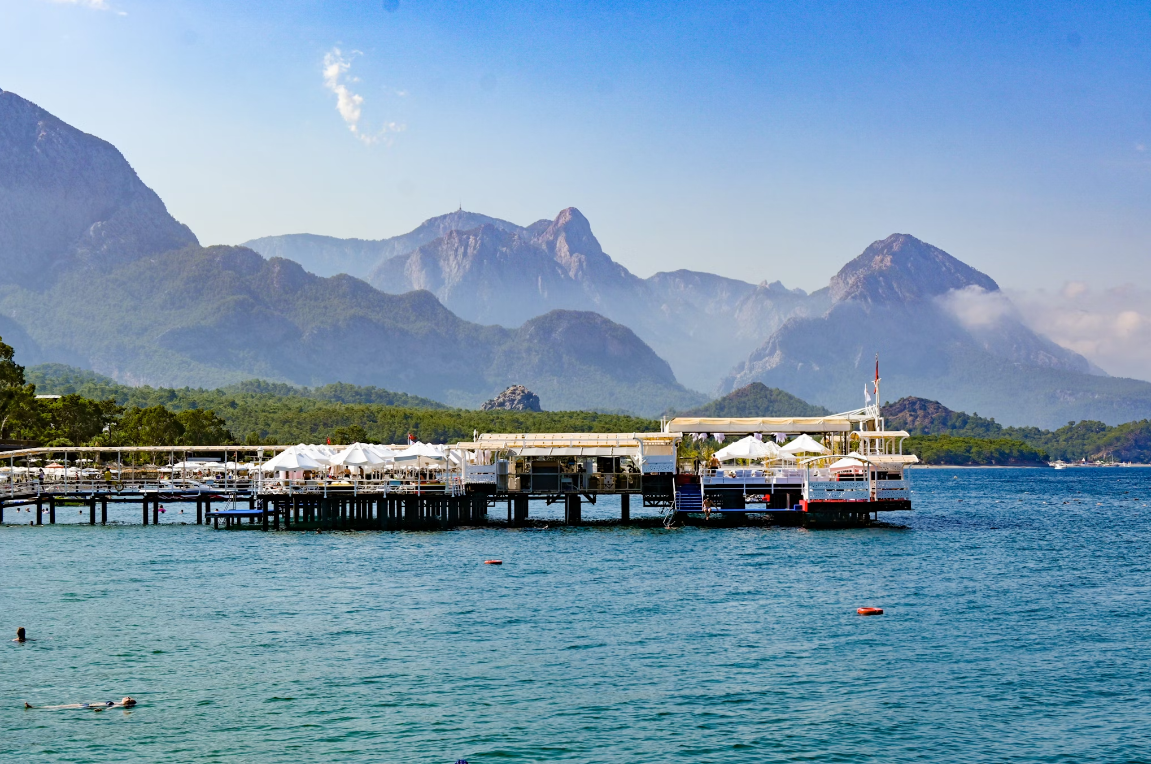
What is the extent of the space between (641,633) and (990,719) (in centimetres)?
1382

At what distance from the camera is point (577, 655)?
38438 mm

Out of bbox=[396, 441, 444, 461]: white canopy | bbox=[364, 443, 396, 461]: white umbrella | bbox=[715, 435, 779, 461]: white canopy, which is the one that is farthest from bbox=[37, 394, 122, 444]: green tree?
bbox=[715, 435, 779, 461]: white canopy

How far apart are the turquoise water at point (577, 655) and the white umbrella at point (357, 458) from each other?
12.4m

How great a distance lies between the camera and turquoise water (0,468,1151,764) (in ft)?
95.5

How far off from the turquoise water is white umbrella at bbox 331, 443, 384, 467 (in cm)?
1236

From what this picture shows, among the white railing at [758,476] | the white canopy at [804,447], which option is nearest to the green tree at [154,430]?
the white canopy at [804,447]

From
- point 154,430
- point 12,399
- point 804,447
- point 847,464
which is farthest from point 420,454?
point 154,430

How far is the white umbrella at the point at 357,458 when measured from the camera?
3226 inches

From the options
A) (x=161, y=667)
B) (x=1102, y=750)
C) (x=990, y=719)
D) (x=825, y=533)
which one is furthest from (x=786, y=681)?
(x=825, y=533)

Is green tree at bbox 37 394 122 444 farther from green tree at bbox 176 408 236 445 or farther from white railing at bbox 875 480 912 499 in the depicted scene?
white railing at bbox 875 480 912 499

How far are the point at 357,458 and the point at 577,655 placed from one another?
46231 mm

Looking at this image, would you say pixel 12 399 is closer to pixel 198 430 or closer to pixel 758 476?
pixel 198 430

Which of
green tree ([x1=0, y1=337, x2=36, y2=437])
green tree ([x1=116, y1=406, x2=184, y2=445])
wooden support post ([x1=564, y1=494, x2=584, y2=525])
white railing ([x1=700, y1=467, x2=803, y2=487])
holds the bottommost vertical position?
wooden support post ([x1=564, y1=494, x2=584, y2=525])

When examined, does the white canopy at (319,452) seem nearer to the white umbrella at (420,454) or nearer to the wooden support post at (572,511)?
the white umbrella at (420,454)
